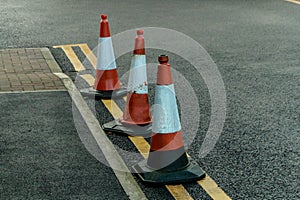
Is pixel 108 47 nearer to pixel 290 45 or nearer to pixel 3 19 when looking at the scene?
pixel 290 45

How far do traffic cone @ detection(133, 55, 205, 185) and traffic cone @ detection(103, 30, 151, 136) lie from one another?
39.8 inches

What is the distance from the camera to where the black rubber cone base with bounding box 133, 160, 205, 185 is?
5.14 m

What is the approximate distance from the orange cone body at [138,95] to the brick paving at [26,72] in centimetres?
184

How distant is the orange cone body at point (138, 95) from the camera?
633 centimetres

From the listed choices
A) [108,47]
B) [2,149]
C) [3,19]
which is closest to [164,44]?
[108,47]

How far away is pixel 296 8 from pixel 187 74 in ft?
21.6

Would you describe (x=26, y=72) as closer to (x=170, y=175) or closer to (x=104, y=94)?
(x=104, y=94)

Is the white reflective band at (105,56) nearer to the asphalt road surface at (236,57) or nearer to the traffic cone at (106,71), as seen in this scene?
the traffic cone at (106,71)

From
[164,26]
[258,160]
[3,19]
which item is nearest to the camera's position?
[258,160]

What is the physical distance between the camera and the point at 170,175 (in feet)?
17.0

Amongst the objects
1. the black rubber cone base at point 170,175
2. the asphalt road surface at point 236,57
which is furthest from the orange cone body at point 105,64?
the black rubber cone base at point 170,175

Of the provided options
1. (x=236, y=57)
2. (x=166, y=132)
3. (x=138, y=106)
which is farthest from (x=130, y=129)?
(x=236, y=57)

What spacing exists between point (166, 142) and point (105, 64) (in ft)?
7.96

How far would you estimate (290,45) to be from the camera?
10641 millimetres
